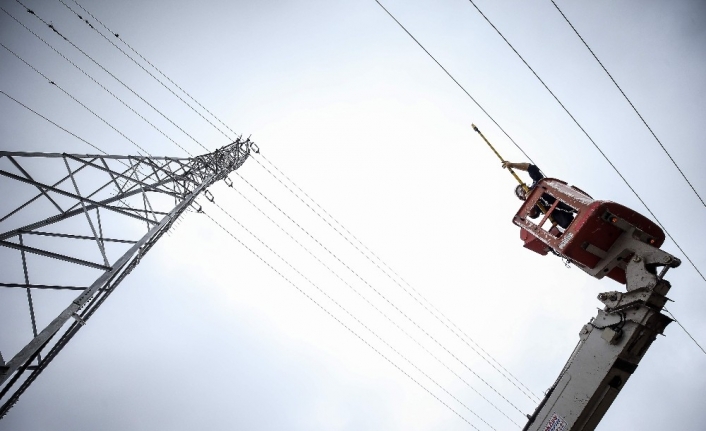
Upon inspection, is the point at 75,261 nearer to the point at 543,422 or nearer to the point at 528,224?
the point at 543,422

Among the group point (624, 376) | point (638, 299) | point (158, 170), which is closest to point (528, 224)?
point (638, 299)

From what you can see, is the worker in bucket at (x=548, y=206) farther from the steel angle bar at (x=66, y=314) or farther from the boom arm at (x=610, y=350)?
the steel angle bar at (x=66, y=314)

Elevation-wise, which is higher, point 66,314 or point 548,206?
point 548,206

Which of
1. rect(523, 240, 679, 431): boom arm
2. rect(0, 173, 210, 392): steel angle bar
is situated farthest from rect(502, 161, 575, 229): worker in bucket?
rect(0, 173, 210, 392): steel angle bar

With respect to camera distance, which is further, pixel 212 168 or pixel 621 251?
pixel 212 168

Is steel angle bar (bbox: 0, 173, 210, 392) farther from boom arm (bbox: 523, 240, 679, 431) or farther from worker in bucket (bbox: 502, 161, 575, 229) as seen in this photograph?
worker in bucket (bbox: 502, 161, 575, 229)

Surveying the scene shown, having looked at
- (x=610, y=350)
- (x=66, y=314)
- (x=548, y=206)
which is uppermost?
(x=548, y=206)

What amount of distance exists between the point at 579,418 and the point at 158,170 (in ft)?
29.1

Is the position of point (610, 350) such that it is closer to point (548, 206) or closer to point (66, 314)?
point (548, 206)

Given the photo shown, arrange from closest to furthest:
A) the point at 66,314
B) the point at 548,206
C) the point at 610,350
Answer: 1. the point at 610,350
2. the point at 66,314
3. the point at 548,206

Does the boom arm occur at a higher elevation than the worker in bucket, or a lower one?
lower

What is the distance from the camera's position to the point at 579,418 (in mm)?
3115

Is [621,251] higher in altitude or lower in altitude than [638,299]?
higher

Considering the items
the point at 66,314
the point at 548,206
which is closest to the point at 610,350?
the point at 548,206
